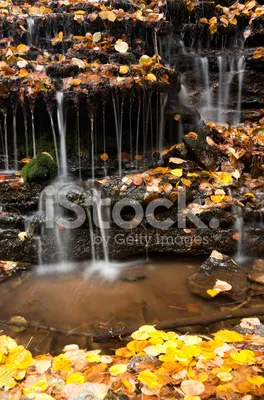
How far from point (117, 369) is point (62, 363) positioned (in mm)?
440

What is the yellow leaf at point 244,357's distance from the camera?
2.09 m

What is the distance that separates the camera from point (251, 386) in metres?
1.83

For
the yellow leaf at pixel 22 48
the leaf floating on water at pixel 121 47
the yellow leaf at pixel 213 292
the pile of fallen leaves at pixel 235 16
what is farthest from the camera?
the pile of fallen leaves at pixel 235 16

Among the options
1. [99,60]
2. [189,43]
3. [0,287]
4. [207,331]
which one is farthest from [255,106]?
[0,287]

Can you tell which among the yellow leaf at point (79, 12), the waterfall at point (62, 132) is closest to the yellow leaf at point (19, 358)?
the waterfall at point (62, 132)

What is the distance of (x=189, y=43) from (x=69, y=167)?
5.11 meters

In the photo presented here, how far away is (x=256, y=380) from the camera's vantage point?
186 centimetres

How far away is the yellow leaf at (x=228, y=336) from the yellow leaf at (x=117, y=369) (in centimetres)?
81

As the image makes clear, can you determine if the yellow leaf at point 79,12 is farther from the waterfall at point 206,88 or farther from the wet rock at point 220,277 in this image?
the wet rock at point 220,277

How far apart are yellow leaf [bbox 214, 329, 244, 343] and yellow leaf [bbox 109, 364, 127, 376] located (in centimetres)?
81

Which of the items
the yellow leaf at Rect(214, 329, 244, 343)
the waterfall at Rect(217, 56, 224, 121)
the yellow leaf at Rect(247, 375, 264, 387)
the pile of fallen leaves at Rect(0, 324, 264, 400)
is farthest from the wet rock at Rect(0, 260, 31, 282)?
the waterfall at Rect(217, 56, 224, 121)

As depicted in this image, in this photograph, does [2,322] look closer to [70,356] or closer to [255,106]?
[70,356]

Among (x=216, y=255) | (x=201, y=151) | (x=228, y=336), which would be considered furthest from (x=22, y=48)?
(x=228, y=336)

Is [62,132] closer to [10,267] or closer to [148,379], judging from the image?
[10,267]
